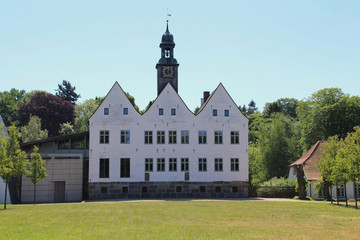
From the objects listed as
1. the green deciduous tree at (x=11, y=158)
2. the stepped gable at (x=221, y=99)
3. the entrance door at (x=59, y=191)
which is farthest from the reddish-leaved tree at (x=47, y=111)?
the green deciduous tree at (x=11, y=158)

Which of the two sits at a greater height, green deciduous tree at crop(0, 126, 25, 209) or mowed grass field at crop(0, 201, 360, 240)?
green deciduous tree at crop(0, 126, 25, 209)

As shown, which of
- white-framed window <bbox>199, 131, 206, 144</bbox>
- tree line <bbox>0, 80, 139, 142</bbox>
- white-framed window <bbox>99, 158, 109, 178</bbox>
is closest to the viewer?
white-framed window <bbox>99, 158, 109, 178</bbox>

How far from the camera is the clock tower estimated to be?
59.4 metres

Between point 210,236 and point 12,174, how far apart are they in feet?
70.4

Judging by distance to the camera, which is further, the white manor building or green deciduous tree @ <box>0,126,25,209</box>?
the white manor building

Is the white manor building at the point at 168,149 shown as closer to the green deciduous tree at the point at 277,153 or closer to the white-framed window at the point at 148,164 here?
the white-framed window at the point at 148,164

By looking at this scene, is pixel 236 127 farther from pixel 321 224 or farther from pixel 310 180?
pixel 321 224

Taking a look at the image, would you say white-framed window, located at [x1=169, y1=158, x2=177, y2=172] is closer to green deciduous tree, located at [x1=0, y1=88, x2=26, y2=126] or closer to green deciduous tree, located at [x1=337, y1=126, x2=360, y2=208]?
green deciduous tree, located at [x1=337, y1=126, x2=360, y2=208]

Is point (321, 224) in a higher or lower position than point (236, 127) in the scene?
lower

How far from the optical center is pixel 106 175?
47938 mm

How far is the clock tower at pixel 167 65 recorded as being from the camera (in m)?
59.4

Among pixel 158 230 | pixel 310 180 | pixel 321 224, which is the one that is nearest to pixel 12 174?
pixel 158 230

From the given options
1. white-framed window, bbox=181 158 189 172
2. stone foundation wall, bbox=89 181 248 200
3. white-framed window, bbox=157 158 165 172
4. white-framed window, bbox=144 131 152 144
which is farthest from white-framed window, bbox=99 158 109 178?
white-framed window, bbox=181 158 189 172

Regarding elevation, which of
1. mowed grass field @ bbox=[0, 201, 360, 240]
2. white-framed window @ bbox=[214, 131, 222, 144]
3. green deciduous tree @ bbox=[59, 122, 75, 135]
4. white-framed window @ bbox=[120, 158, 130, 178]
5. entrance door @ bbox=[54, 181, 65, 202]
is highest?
green deciduous tree @ bbox=[59, 122, 75, 135]
